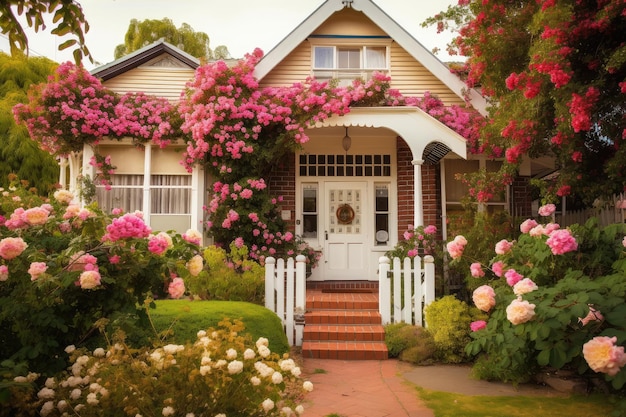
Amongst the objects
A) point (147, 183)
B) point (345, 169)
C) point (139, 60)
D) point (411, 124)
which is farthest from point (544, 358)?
point (139, 60)

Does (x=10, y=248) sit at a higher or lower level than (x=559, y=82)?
lower

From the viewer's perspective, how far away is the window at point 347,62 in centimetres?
1145

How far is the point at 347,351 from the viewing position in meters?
7.00

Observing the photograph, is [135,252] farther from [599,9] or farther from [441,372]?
[599,9]

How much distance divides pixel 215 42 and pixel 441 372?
72.0ft

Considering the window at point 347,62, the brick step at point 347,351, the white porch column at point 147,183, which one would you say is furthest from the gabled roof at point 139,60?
the brick step at point 347,351

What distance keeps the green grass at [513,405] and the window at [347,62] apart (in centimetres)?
771

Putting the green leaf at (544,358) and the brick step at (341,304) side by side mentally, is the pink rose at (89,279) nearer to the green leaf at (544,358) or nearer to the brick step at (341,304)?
the green leaf at (544,358)

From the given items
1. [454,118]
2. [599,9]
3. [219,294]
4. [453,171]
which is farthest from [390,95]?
[219,294]

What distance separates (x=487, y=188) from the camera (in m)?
8.54

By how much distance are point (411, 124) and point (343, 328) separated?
158 inches

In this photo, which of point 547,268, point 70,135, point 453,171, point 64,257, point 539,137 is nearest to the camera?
point 64,257

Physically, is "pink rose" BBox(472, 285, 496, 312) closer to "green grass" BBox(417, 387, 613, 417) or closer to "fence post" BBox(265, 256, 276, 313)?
"green grass" BBox(417, 387, 613, 417)

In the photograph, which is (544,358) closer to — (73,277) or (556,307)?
(556,307)
